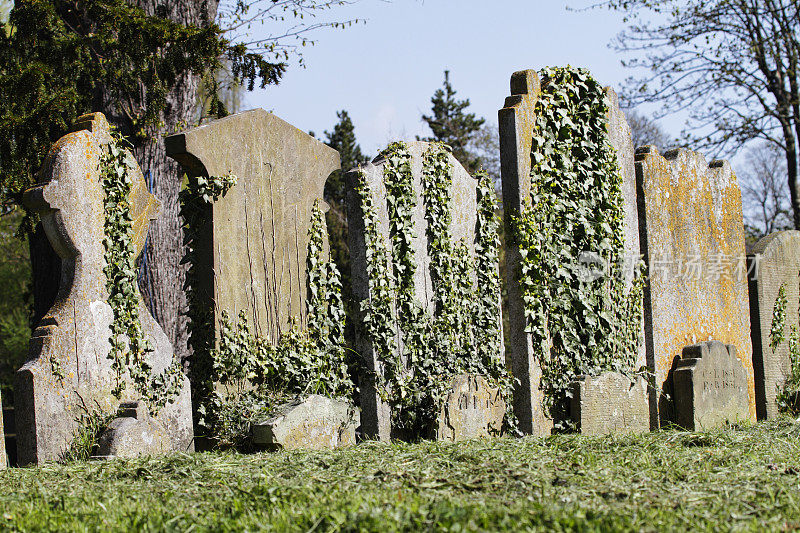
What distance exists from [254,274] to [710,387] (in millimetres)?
4316

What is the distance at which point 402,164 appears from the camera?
19.6ft

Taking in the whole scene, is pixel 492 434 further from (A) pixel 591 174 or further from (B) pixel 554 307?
(A) pixel 591 174

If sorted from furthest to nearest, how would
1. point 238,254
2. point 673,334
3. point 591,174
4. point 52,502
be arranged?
point 673,334
point 591,174
point 238,254
point 52,502

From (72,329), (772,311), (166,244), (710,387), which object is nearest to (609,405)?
(710,387)

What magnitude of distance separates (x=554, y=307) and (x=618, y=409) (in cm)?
99

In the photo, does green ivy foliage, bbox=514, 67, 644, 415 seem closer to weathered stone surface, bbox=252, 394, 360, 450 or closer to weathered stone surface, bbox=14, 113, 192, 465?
weathered stone surface, bbox=252, 394, 360, 450

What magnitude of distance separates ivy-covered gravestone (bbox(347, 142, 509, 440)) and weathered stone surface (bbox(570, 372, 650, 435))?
611mm

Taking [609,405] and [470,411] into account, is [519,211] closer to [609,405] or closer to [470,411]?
[470,411]

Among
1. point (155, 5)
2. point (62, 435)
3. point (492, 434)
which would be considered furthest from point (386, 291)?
point (155, 5)

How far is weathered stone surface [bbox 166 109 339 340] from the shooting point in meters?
5.32

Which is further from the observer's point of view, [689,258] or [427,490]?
[689,258]

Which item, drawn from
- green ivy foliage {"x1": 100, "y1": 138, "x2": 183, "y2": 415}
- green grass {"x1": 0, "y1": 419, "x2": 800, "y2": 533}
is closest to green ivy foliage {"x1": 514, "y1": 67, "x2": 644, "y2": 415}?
green grass {"x1": 0, "y1": 419, "x2": 800, "y2": 533}

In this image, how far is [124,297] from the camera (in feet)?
16.9

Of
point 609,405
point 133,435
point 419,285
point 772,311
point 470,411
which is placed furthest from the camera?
point 772,311
